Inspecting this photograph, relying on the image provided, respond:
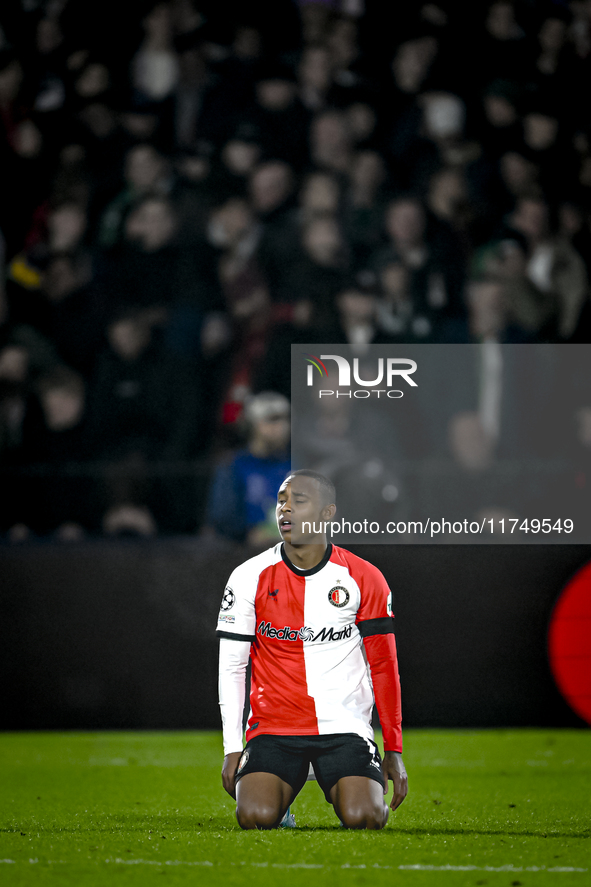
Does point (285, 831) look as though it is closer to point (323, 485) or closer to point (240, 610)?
point (240, 610)

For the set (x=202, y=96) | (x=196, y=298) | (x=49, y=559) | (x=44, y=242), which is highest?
(x=202, y=96)

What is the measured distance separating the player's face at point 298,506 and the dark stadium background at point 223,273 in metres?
1.92

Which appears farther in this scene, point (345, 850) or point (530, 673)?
point (530, 673)

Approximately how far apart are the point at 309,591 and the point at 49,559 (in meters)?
2.84

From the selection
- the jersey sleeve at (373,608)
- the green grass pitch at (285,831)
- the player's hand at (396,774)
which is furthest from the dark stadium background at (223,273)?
the player's hand at (396,774)

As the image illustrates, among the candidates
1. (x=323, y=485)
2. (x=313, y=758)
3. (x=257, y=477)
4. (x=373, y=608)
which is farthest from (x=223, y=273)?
(x=313, y=758)

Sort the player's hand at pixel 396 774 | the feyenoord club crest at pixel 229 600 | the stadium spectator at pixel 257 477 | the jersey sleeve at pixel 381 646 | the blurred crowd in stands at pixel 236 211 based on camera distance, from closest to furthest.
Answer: the player's hand at pixel 396 774 < the jersey sleeve at pixel 381 646 < the feyenoord club crest at pixel 229 600 < the stadium spectator at pixel 257 477 < the blurred crowd in stands at pixel 236 211

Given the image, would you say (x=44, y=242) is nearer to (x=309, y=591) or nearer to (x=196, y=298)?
(x=196, y=298)

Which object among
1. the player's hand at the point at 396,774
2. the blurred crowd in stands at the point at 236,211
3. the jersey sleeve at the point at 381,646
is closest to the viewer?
the player's hand at the point at 396,774

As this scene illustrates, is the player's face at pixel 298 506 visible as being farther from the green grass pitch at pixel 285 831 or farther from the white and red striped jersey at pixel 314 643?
the green grass pitch at pixel 285 831

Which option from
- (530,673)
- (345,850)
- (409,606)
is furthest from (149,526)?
(345,850)

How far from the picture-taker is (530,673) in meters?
5.68

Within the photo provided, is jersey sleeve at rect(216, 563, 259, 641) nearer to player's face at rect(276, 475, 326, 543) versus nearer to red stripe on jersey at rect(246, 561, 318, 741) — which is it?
red stripe on jersey at rect(246, 561, 318, 741)

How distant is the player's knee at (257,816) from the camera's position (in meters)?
3.30
